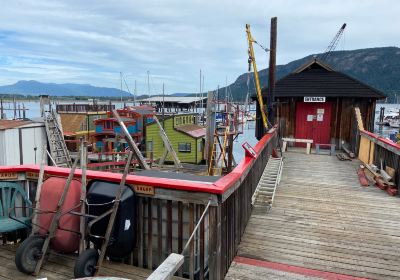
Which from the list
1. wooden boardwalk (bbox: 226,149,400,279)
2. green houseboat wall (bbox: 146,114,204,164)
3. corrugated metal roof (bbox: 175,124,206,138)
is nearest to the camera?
wooden boardwalk (bbox: 226,149,400,279)

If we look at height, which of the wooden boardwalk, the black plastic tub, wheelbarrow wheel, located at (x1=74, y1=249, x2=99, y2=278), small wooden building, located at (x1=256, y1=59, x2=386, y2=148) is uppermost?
small wooden building, located at (x1=256, y1=59, x2=386, y2=148)

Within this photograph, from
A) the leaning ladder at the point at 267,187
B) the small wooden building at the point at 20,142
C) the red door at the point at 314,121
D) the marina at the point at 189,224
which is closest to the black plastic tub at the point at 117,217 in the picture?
the marina at the point at 189,224

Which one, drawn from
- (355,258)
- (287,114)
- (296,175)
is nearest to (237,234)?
(355,258)

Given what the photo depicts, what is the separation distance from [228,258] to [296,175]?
7129mm

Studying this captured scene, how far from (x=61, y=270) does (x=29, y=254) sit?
47 cm

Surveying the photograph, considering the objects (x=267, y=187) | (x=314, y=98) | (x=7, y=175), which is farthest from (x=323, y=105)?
(x=7, y=175)

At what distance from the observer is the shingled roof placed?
1617 centimetres

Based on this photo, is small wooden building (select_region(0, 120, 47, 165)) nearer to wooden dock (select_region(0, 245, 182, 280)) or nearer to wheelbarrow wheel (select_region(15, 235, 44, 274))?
wooden dock (select_region(0, 245, 182, 280))

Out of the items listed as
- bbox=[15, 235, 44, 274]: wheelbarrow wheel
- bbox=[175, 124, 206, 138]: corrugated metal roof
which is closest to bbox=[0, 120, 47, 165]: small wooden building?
bbox=[15, 235, 44, 274]: wheelbarrow wheel

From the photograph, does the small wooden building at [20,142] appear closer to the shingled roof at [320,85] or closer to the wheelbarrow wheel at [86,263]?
the shingled roof at [320,85]

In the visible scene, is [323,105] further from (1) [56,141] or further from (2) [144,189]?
(1) [56,141]

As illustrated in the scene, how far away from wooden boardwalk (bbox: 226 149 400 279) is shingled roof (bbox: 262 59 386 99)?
773 centimetres

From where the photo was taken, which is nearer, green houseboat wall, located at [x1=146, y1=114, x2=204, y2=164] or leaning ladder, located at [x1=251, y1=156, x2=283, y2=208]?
leaning ladder, located at [x1=251, y1=156, x2=283, y2=208]

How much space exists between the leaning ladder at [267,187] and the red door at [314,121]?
256 inches
